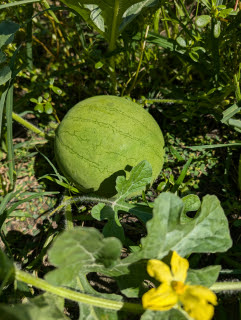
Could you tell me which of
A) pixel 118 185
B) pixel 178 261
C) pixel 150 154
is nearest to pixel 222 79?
pixel 150 154

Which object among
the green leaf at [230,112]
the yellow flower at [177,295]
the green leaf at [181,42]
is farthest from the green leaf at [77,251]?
the green leaf at [181,42]

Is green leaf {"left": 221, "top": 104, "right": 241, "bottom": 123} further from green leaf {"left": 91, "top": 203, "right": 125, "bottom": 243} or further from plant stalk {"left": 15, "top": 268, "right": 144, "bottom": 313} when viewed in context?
plant stalk {"left": 15, "top": 268, "right": 144, "bottom": 313}

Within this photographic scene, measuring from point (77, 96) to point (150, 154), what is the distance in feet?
4.22

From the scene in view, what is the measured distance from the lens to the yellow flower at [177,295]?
1.35 metres

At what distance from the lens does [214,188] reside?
109 inches

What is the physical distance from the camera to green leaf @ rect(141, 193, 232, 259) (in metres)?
1.57

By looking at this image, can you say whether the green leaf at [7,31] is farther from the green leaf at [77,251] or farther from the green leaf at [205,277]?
the green leaf at [205,277]

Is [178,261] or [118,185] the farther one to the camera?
[118,185]

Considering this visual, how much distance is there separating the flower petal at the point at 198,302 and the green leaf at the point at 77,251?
13.1 inches

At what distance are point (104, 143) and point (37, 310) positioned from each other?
1151 millimetres

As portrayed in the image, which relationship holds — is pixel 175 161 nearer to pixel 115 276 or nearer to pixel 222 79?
pixel 222 79

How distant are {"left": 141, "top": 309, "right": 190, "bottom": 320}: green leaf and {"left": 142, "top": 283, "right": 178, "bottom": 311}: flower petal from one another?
146 mm

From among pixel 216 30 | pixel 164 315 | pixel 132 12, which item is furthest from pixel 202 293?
pixel 132 12

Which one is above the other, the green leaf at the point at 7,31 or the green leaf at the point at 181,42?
the green leaf at the point at 7,31
